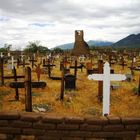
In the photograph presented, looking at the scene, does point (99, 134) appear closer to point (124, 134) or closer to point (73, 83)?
point (124, 134)

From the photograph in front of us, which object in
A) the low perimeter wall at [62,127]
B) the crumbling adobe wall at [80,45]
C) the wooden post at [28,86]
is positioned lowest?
the low perimeter wall at [62,127]

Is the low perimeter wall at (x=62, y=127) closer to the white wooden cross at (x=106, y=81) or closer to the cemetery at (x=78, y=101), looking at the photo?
the cemetery at (x=78, y=101)

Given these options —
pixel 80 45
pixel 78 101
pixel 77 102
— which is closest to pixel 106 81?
pixel 77 102

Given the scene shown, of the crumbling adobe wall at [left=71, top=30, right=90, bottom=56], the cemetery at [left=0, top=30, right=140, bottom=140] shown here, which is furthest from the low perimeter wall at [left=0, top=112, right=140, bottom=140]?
the crumbling adobe wall at [left=71, top=30, right=90, bottom=56]

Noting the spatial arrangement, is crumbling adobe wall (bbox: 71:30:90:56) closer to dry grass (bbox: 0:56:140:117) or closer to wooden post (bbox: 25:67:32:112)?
dry grass (bbox: 0:56:140:117)

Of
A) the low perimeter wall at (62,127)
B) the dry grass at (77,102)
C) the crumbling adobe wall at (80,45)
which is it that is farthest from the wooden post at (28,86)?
the crumbling adobe wall at (80,45)

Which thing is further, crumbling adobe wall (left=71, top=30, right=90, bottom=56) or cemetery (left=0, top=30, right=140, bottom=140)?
crumbling adobe wall (left=71, top=30, right=90, bottom=56)

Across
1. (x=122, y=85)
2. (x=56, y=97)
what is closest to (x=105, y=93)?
(x=56, y=97)

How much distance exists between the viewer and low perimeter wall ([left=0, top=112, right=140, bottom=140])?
6062 mm

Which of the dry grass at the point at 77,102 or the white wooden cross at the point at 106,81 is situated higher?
the white wooden cross at the point at 106,81

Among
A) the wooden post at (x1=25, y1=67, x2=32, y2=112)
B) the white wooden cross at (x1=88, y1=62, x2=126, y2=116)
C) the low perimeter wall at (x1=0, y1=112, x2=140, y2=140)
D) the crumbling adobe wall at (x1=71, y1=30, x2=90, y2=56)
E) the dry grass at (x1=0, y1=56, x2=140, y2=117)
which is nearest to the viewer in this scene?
the low perimeter wall at (x1=0, y1=112, x2=140, y2=140)

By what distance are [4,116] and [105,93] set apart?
2.53m

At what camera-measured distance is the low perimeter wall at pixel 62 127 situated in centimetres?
606

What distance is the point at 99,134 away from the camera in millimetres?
6137
